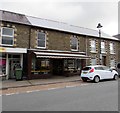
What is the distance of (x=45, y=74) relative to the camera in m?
19.4

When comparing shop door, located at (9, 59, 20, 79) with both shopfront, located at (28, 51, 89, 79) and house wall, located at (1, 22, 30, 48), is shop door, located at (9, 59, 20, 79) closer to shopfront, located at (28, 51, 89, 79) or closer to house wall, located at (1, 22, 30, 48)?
shopfront, located at (28, 51, 89, 79)

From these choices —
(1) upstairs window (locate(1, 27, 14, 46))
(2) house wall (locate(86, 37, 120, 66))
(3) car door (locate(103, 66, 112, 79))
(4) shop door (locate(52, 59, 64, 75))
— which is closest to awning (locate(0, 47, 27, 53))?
(1) upstairs window (locate(1, 27, 14, 46))

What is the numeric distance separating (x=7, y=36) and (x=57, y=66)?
8.15 meters

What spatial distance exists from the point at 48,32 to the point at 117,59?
14115mm

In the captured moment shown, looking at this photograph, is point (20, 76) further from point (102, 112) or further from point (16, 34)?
point (102, 112)

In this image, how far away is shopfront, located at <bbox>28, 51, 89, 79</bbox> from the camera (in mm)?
18484

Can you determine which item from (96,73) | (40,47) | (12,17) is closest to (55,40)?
(40,47)

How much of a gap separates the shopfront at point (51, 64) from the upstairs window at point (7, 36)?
228 centimetres

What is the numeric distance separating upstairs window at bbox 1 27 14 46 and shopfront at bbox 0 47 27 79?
1125 millimetres

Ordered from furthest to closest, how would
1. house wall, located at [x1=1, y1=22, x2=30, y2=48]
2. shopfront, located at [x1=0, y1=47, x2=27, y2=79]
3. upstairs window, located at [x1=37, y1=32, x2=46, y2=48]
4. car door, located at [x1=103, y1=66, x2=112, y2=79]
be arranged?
upstairs window, located at [x1=37, y1=32, x2=46, y2=48]
house wall, located at [x1=1, y1=22, x2=30, y2=48]
shopfront, located at [x1=0, y1=47, x2=27, y2=79]
car door, located at [x1=103, y1=66, x2=112, y2=79]

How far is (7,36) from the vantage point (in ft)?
58.5

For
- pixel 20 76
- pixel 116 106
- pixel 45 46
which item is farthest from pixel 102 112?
pixel 45 46

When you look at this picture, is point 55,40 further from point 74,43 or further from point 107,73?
point 107,73

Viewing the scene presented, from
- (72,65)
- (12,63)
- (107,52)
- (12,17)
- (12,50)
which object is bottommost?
(72,65)
